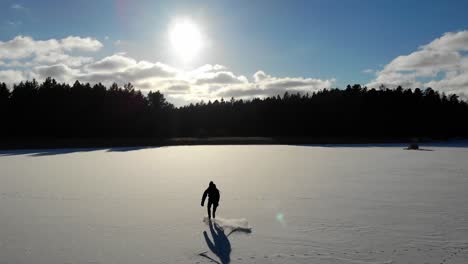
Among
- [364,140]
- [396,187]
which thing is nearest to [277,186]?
[396,187]

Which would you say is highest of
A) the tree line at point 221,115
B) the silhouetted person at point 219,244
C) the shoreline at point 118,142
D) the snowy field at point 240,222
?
the tree line at point 221,115

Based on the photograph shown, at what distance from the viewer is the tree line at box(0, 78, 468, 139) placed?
8338 centimetres

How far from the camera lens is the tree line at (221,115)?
83375 mm

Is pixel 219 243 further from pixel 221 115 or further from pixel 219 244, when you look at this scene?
pixel 221 115

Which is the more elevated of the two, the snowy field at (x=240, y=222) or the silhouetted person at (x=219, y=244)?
the snowy field at (x=240, y=222)

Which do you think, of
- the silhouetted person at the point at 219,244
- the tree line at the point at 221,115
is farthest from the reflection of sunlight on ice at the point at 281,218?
the tree line at the point at 221,115

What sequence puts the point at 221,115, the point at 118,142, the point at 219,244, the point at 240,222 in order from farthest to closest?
the point at 221,115
the point at 118,142
the point at 240,222
the point at 219,244

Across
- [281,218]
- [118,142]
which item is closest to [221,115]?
[118,142]

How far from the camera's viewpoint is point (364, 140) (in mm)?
77500

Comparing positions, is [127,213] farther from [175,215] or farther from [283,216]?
[283,216]

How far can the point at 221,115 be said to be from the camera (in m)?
116

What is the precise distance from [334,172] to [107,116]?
73.8 m

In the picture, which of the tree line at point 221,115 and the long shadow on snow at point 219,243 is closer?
the long shadow on snow at point 219,243

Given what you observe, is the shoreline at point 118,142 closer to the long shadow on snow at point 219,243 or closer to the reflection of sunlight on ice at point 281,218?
the reflection of sunlight on ice at point 281,218
